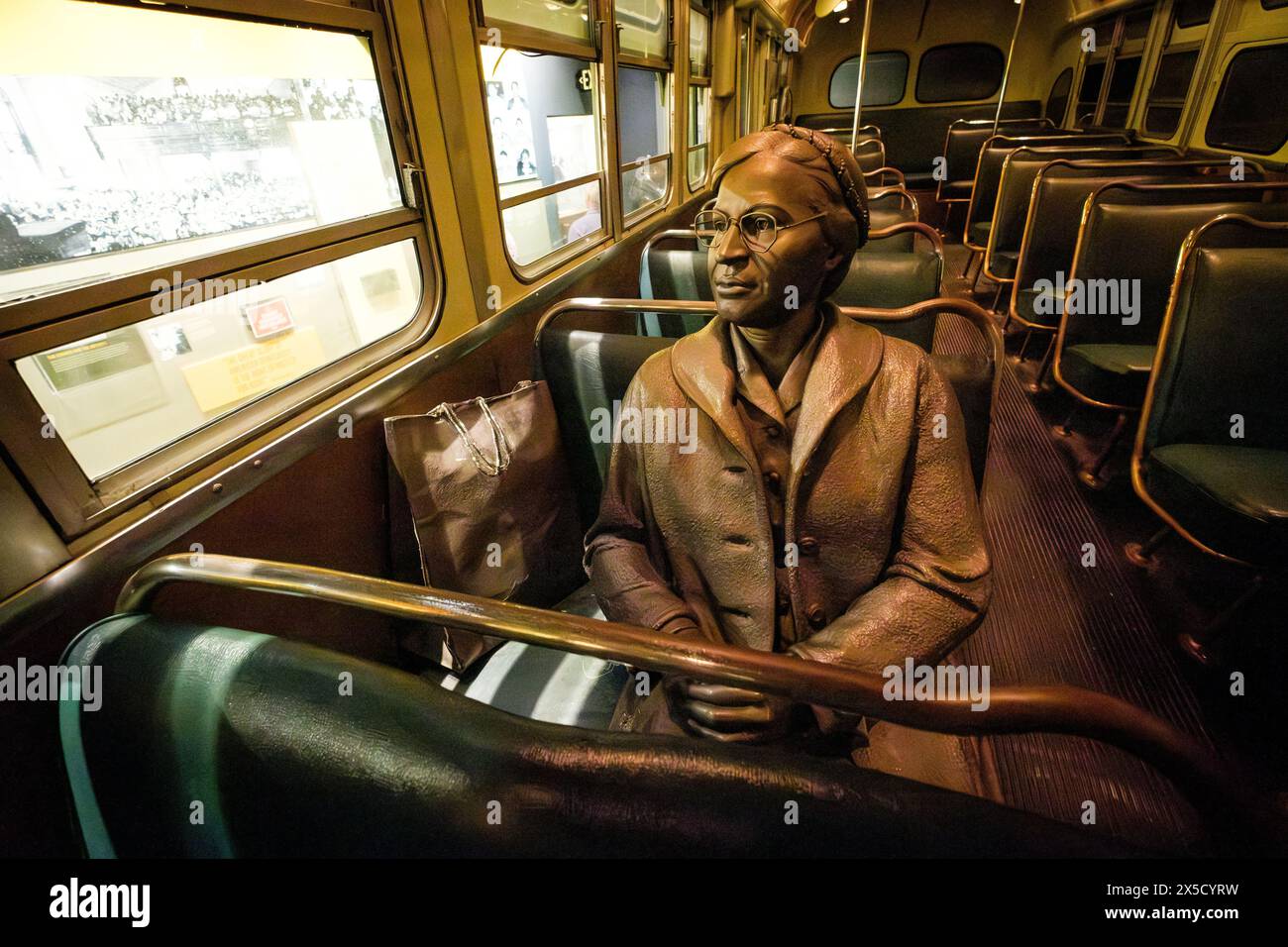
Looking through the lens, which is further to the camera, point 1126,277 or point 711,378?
point 1126,277

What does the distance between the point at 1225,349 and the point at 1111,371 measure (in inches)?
26.7

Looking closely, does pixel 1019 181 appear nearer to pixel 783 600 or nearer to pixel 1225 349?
pixel 1225 349

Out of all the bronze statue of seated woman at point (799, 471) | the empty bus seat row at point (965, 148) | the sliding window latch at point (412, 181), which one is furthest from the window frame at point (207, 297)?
the empty bus seat row at point (965, 148)

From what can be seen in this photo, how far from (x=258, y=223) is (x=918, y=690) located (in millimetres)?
1565

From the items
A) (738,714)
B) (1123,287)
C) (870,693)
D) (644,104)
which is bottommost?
(738,714)

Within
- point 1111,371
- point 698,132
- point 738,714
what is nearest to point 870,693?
point 738,714

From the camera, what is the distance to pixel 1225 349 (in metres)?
1.79

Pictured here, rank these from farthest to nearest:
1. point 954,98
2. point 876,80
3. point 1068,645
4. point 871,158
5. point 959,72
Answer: point 876,80 → point 954,98 → point 959,72 → point 871,158 → point 1068,645

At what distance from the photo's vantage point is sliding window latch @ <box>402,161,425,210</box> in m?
1.62

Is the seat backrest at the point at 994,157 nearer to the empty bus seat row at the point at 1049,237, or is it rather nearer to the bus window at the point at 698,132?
the empty bus seat row at the point at 1049,237

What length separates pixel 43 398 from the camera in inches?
37.6

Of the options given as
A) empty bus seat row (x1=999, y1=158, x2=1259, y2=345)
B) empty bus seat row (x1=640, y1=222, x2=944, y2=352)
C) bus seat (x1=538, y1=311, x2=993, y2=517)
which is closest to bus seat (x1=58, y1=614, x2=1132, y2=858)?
bus seat (x1=538, y1=311, x2=993, y2=517)

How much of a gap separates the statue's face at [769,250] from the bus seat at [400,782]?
0.68m
